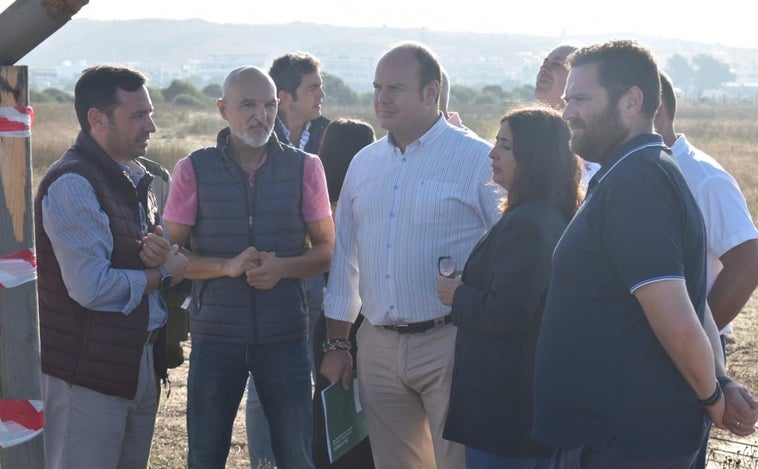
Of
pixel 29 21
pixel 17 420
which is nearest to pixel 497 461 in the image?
pixel 17 420

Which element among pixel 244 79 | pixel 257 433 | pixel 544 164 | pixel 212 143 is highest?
Answer: pixel 244 79

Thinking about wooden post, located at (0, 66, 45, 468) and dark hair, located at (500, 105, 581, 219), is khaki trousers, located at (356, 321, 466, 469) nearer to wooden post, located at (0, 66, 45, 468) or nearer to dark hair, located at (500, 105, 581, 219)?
dark hair, located at (500, 105, 581, 219)

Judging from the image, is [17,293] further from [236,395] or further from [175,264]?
[236,395]

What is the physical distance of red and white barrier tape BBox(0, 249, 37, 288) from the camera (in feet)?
10.5

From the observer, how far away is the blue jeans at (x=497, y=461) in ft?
12.2

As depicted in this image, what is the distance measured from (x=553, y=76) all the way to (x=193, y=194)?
2070 mm

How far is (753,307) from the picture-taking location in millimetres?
10094

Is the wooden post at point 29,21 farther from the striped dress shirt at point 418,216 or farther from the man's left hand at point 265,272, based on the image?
the striped dress shirt at point 418,216

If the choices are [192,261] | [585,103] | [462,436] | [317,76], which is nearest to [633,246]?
[585,103]

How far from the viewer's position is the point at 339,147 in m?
5.11

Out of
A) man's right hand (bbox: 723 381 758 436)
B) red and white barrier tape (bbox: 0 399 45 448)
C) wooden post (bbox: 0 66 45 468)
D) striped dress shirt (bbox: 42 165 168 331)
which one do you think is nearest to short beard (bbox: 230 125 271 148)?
striped dress shirt (bbox: 42 165 168 331)

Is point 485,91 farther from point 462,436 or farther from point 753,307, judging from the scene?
point 462,436

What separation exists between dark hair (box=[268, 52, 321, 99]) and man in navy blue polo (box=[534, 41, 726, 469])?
3143mm

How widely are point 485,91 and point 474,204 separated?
72528mm
